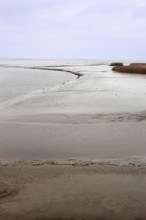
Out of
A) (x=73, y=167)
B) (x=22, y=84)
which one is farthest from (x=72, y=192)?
(x=22, y=84)

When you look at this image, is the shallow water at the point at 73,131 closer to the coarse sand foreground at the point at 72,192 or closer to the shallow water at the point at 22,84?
the coarse sand foreground at the point at 72,192

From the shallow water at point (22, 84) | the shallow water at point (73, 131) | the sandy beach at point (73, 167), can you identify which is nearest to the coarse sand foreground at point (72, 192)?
the sandy beach at point (73, 167)

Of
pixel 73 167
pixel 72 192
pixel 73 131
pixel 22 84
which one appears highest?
pixel 22 84

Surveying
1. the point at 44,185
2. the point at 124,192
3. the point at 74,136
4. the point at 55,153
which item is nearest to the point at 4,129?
the point at 74,136

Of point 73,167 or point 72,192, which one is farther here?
point 73,167

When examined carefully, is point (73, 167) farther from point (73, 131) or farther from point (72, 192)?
point (73, 131)

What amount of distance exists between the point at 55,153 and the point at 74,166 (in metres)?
1.42

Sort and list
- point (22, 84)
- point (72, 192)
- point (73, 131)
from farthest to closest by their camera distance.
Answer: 1. point (22, 84)
2. point (73, 131)
3. point (72, 192)

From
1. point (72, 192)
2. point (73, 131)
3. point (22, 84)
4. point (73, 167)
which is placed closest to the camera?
point (72, 192)

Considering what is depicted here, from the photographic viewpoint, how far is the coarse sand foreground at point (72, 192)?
→ 5.47 m

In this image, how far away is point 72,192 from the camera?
6.37 meters

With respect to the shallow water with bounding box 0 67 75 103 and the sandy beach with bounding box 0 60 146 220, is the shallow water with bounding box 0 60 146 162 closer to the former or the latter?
the sandy beach with bounding box 0 60 146 220

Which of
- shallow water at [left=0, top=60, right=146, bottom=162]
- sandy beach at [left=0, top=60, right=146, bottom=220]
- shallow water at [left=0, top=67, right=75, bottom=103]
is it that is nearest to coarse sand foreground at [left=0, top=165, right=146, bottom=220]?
sandy beach at [left=0, top=60, right=146, bottom=220]

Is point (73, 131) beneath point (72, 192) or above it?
above
